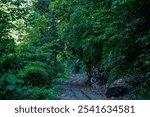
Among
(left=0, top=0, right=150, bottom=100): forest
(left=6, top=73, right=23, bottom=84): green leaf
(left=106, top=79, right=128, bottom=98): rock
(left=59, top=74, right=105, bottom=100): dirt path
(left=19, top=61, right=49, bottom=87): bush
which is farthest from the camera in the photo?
(left=19, top=61, right=49, bottom=87): bush

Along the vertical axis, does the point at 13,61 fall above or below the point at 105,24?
below

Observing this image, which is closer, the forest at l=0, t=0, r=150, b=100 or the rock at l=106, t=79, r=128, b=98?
the forest at l=0, t=0, r=150, b=100

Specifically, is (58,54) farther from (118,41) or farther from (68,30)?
(118,41)

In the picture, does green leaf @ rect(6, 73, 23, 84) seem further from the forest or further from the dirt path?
the dirt path

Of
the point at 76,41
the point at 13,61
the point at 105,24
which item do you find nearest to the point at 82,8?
the point at 76,41

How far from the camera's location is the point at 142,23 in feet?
34.9

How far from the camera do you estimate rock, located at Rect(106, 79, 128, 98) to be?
43.1 ft

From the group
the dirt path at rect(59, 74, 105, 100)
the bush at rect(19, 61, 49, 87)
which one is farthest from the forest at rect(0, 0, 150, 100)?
the dirt path at rect(59, 74, 105, 100)

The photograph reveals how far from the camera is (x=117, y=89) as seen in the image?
526 inches

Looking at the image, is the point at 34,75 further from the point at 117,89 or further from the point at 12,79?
the point at 12,79

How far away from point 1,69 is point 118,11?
13.5ft

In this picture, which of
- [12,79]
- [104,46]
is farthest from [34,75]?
[12,79]

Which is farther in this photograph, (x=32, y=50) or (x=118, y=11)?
(x=32, y=50)

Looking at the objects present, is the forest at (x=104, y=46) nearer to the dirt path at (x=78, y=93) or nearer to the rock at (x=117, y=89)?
the rock at (x=117, y=89)
